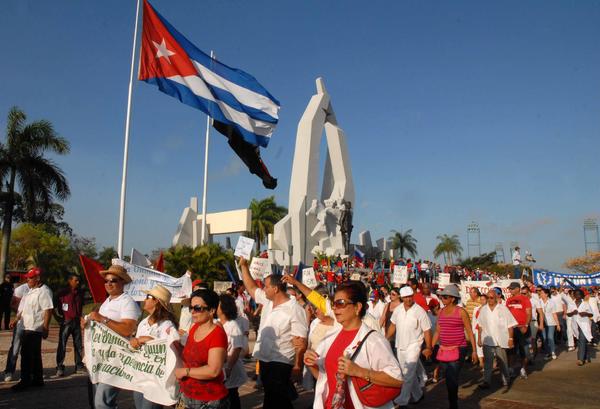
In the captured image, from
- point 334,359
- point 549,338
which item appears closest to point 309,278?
point 549,338

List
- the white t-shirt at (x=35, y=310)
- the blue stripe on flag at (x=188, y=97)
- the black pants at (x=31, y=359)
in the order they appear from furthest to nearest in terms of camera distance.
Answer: the blue stripe on flag at (x=188, y=97) → the white t-shirt at (x=35, y=310) → the black pants at (x=31, y=359)

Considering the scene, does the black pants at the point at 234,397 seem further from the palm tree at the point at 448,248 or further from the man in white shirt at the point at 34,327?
the palm tree at the point at 448,248

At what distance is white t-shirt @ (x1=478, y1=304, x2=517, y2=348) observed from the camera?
A: 27.2 ft

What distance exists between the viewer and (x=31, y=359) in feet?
23.2

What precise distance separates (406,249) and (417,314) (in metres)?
59.8

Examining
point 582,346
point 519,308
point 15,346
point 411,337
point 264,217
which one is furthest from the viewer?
point 264,217

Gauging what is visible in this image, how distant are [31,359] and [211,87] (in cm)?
549

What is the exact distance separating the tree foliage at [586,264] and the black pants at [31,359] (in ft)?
226

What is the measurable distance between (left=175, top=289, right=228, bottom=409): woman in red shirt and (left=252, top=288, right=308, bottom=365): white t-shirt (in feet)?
4.50

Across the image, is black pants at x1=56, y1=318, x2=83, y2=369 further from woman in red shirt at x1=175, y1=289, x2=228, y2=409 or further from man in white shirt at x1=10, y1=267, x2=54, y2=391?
woman in red shirt at x1=175, y1=289, x2=228, y2=409

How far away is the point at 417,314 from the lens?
659 centimetres

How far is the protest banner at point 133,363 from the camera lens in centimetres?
395

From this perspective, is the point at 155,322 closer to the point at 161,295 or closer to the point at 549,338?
the point at 161,295

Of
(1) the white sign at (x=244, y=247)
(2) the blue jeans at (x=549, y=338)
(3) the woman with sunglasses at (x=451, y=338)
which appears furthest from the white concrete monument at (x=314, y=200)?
(3) the woman with sunglasses at (x=451, y=338)
